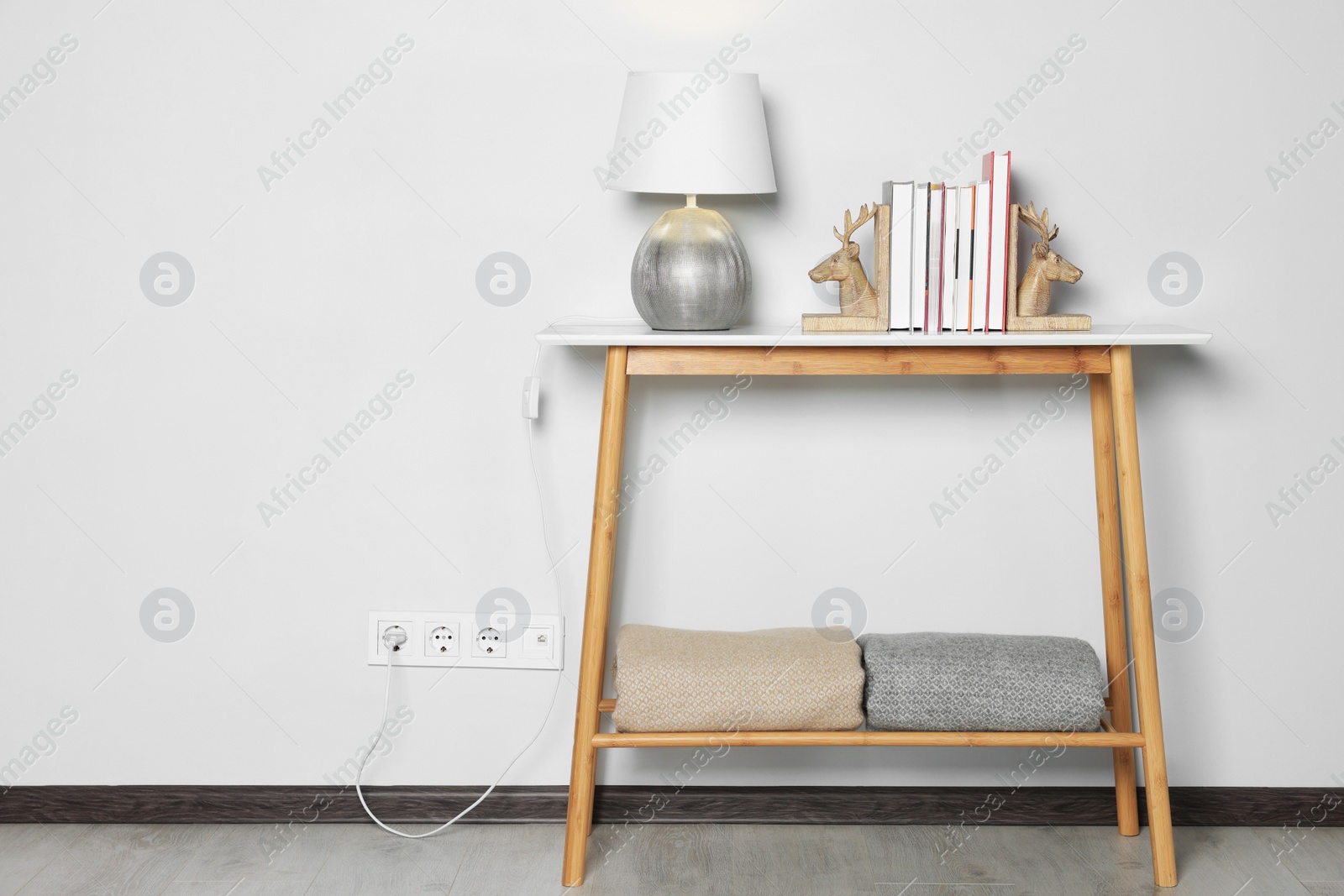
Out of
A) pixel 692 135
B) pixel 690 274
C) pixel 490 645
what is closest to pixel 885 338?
pixel 690 274

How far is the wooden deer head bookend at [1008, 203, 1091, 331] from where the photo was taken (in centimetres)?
148

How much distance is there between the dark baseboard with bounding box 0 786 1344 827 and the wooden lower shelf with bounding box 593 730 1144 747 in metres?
0.29

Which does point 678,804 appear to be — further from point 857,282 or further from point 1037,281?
point 1037,281

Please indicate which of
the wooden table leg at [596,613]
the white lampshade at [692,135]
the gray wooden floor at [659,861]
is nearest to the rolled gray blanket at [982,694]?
the gray wooden floor at [659,861]

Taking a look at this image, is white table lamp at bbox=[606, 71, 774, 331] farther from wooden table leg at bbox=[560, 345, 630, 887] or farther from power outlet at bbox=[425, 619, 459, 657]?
power outlet at bbox=[425, 619, 459, 657]

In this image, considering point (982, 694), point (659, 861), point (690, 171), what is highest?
point (690, 171)

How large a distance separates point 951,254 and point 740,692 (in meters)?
0.68

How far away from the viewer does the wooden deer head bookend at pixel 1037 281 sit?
58.1 inches

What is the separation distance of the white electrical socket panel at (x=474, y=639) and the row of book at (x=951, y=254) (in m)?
0.76

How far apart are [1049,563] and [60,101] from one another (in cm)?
174

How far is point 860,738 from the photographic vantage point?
147cm

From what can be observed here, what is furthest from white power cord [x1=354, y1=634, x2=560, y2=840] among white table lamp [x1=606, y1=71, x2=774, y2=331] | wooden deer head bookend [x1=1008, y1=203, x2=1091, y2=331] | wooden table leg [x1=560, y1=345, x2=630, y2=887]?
wooden deer head bookend [x1=1008, y1=203, x2=1091, y2=331]

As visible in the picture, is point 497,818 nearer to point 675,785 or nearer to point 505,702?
point 505,702

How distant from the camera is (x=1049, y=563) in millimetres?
1703
